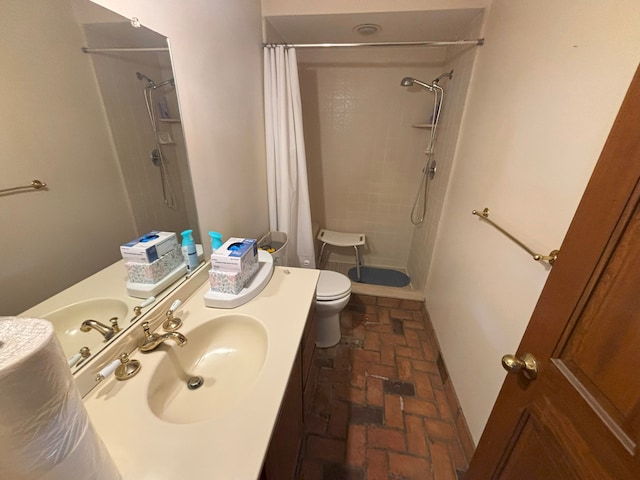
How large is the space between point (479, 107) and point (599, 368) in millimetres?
1482

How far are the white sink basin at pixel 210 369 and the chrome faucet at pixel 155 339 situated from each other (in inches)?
1.5

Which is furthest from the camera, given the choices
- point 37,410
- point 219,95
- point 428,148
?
point 428,148

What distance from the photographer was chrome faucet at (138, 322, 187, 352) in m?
0.83

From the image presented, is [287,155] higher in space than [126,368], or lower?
higher

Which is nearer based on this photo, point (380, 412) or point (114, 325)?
point (114, 325)

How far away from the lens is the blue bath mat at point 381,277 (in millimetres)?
2791

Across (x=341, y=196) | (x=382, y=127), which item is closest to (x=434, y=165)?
(x=382, y=127)

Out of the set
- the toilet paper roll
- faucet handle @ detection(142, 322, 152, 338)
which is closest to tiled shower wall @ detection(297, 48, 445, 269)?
faucet handle @ detection(142, 322, 152, 338)

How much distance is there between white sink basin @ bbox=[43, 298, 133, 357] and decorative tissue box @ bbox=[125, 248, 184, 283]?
0.10 metres

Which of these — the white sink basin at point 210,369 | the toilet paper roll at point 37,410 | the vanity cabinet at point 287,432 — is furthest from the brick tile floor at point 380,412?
the toilet paper roll at point 37,410

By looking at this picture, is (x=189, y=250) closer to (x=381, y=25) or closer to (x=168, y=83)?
(x=168, y=83)

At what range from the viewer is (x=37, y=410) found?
13.8 inches

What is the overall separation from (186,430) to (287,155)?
5.32 feet

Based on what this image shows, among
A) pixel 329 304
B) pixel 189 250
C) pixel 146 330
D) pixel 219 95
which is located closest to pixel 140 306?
pixel 146 330
